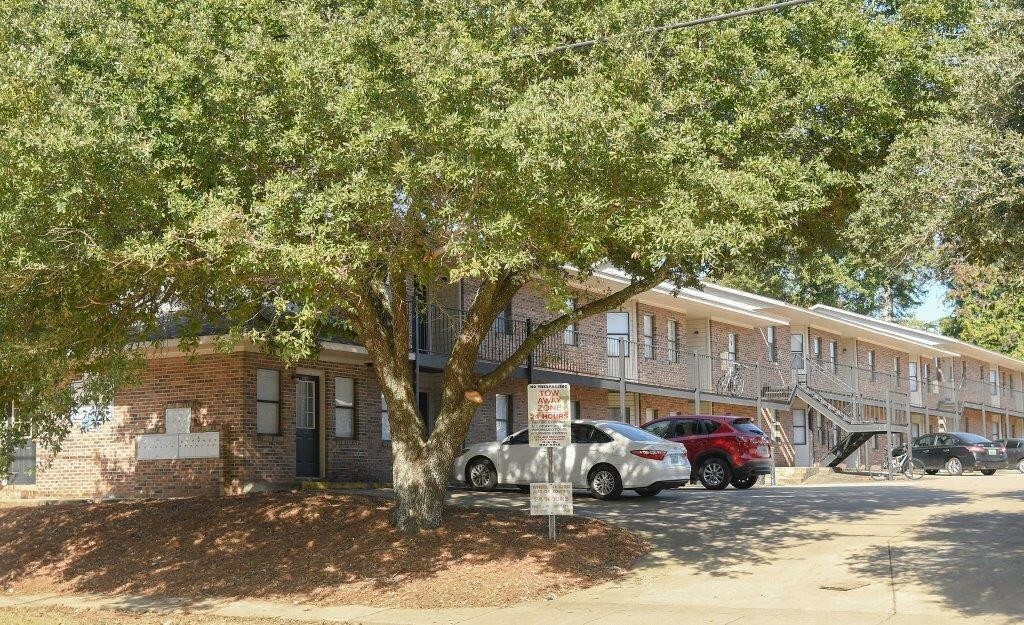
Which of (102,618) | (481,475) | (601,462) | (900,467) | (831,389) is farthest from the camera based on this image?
(831,389)

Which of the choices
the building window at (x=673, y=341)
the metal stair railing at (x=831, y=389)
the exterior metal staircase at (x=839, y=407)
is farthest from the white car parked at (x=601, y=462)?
the metal stair railing at (x=831, y=389)

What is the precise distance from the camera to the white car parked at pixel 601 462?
21.1 m

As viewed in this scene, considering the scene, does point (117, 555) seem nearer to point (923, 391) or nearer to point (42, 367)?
point (42, 367)

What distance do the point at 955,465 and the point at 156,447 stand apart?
23801mm

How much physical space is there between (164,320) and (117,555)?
388 centimetres

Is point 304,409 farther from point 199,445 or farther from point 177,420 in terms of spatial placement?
point 177,420

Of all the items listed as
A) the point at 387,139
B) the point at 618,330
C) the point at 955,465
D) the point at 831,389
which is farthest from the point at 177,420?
the point at 831,389

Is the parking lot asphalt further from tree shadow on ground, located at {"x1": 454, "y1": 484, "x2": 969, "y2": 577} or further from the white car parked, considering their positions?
the white car parked

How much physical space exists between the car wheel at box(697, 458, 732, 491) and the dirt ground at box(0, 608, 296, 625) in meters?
13.8

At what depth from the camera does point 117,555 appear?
1748cm

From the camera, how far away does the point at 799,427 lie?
41875 mm

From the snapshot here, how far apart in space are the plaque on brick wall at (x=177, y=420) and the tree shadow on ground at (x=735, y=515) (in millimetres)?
5458

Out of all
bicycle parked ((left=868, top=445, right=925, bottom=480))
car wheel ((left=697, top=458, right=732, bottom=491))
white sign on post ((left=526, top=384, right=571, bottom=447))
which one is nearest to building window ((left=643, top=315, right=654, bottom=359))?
bicycle parked ((left=868, top=445, right=925, bottom=480))

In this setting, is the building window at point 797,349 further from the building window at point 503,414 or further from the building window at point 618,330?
the building window at point 503,414
